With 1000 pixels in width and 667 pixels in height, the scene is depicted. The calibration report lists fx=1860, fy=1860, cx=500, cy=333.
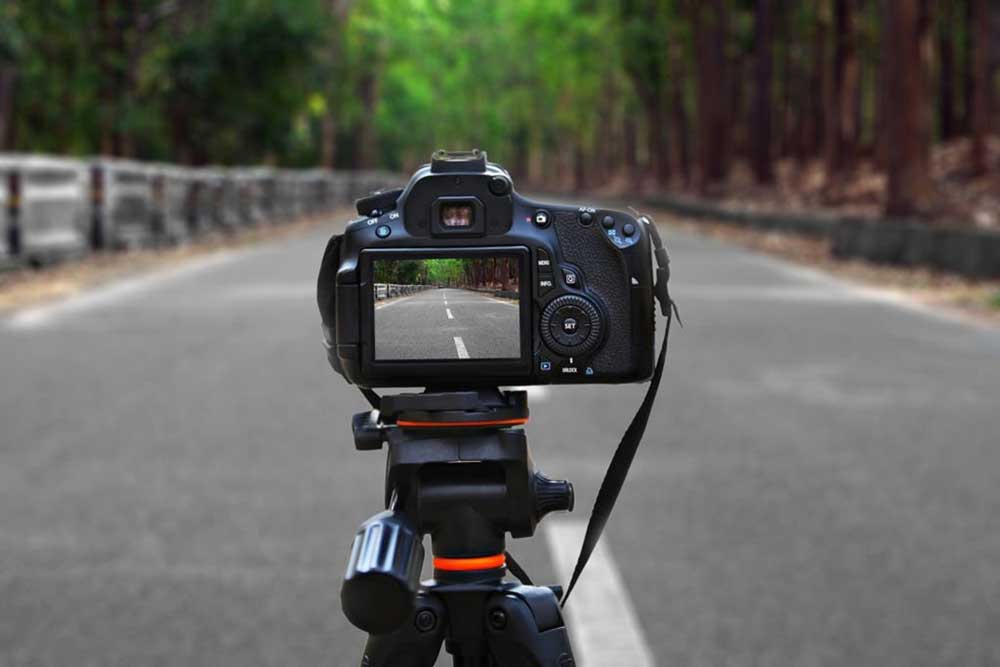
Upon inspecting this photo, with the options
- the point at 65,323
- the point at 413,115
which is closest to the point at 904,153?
the point at 65,323

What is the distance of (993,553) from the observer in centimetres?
1872

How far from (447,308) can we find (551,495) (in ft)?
0.36

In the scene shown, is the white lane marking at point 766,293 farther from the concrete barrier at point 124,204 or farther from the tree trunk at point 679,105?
the tree trunk at point 679,105

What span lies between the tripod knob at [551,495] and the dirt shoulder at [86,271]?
870 inches

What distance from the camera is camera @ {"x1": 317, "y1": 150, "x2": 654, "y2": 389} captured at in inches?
35.3

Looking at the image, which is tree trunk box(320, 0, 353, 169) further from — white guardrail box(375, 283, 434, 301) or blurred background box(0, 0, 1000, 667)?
white guardrail box(375, 283, 434, 301)

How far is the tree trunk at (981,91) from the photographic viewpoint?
37.8m

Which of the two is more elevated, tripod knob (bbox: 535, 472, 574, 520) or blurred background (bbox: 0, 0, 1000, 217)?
blurred background (bbox: 0, 0, 1000, 217)

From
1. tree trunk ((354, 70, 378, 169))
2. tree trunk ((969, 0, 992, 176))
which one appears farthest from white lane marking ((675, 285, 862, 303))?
tree trunk ((354, 70, 378, 169))

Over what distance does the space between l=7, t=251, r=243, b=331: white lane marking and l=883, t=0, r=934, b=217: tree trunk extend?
1137 centimetres

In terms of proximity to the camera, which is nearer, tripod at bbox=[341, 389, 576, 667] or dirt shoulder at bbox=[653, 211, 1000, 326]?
tripod at bbox=[341, 389, 576, 667]

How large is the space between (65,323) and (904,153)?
14.2 m

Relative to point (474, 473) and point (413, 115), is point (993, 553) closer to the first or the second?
point (474, 473)

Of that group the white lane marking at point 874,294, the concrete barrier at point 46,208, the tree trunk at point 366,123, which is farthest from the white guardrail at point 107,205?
the tree trunk at point 366,123
